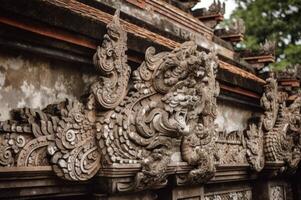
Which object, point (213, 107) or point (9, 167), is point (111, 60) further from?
point (213, 107)

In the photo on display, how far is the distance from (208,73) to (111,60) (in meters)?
1.33

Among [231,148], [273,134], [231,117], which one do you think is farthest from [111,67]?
[273,134]

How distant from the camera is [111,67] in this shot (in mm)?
3709

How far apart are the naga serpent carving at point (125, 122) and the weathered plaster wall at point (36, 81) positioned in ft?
0.45

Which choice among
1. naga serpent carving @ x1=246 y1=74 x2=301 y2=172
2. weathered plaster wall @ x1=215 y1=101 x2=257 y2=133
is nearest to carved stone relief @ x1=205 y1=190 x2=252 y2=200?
naga serpent carving @ x1=246 y1=74 x2=301 y2=172

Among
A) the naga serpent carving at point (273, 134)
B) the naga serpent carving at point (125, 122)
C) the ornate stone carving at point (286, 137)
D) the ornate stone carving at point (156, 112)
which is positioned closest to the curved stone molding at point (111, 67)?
the naga serpent carving at point (125, 122)

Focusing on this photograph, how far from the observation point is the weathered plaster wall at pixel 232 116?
629 cm

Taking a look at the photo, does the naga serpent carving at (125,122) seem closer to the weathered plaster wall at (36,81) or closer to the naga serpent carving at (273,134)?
the weathered plaster wall at (36,81)

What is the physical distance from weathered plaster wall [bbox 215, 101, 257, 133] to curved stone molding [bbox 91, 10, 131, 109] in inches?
105

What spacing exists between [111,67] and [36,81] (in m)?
0.65

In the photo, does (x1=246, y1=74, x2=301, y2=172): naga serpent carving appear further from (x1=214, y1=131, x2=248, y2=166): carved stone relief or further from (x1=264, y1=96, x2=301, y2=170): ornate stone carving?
(x1=214, y1=131, x2=248, y2=166): carved stone relief

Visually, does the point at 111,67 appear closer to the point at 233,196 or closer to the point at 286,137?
the point at 233,196

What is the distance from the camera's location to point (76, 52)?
3682 millimetres

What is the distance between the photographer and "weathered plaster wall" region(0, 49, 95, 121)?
3.27 m
